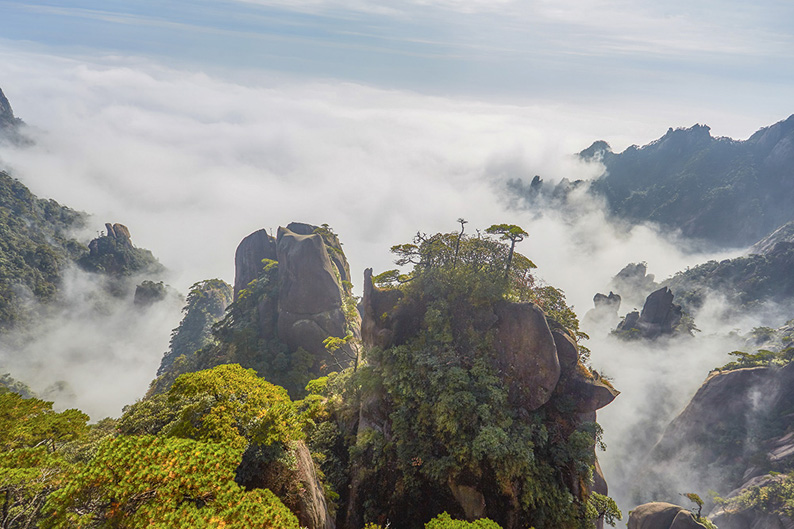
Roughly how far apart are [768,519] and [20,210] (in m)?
140

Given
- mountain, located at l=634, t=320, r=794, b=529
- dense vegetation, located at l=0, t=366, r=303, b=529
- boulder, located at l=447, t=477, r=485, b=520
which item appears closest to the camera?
dense vegetation, located at l=0, t=366, r=303, b=529

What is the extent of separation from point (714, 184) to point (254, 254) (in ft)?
569

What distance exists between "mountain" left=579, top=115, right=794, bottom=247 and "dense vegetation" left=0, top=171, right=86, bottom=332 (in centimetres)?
20724

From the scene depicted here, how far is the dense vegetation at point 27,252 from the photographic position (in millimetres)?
68500

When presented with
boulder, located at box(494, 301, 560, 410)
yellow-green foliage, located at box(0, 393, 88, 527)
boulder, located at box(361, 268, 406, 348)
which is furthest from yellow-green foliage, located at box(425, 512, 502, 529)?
boulder, located at box(361, 268, 406, 348)

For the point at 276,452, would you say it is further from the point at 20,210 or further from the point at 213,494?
the point at 20,210

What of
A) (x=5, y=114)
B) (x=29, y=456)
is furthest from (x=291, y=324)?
(x=5, y=114)

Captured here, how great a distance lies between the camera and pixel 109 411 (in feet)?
248

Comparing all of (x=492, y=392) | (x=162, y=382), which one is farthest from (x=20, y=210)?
(x=492, y=392)

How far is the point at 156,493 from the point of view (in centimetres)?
856

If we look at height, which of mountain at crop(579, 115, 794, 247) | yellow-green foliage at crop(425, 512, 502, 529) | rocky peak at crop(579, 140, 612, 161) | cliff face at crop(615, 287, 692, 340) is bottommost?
yellow-green foliage at crop(425, 512, 502, 529)

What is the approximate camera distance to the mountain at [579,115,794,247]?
129 metres

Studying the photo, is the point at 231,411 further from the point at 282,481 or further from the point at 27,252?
the point at 27,252

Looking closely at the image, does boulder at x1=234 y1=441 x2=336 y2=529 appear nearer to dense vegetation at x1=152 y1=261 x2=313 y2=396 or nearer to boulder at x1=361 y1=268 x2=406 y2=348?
boulder at x1=361 y1=268 x2=406 y2=348
